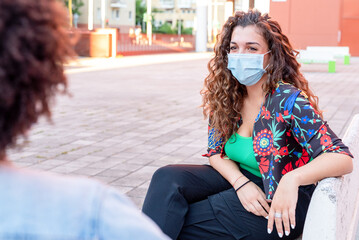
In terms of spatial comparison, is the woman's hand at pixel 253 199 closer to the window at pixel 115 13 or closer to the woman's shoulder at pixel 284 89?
the woman's shoulder at pixel 284 89

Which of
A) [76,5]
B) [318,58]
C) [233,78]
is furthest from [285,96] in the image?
[76,5]

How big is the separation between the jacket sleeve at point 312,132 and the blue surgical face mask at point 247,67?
1.10ft

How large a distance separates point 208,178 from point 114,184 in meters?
2.10

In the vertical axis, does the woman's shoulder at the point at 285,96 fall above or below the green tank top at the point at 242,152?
above

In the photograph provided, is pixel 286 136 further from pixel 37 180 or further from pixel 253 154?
pixel 37 180

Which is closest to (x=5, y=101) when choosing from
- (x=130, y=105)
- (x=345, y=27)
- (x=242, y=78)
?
(x=242, y=78)

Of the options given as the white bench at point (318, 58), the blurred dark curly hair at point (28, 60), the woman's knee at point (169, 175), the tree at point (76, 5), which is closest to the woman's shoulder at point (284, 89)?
the woman's knee at point (169, 175)

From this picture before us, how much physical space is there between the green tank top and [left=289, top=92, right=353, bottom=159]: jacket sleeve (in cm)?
29

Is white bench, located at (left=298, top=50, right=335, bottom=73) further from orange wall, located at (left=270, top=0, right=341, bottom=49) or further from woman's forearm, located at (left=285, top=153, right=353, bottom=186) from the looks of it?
woman's forearm, located at (left=285, top=153, right=353, bottom=186)

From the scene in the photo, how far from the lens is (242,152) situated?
2824 mm

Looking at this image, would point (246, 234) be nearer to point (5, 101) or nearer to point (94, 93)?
point (5, 101)

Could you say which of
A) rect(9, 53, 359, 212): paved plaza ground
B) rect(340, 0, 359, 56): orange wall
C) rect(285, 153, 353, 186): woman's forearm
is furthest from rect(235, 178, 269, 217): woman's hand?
rect(340, 0, 359, 56): orange wall

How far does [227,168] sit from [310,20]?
29.2 m

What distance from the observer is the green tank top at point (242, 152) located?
2.77 m
